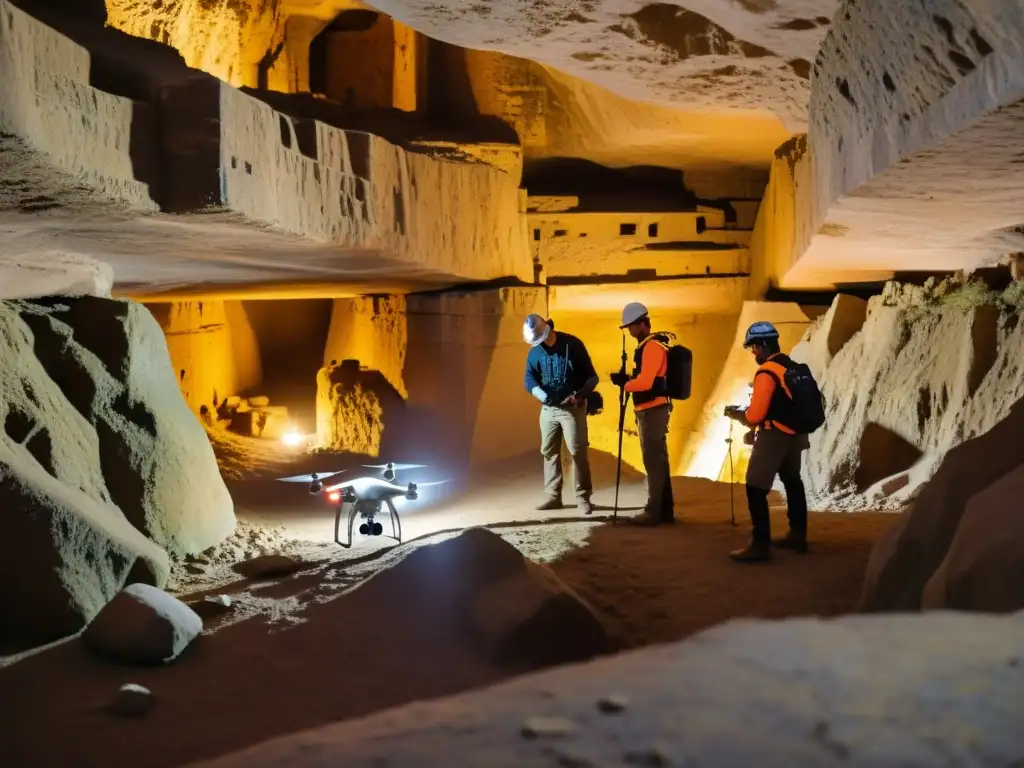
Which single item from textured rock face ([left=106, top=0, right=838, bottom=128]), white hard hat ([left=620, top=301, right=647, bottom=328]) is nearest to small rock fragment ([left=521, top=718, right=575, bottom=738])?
textured rock face ([left=106, top=0, right=838, bottom=128])

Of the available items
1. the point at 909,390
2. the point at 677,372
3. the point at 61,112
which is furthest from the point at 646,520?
the point at 61,112

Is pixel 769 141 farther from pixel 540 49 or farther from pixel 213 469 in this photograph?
pixel 213 469

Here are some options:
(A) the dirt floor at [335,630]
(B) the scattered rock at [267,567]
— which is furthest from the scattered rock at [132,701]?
(B) the scattered rock at [267,567]

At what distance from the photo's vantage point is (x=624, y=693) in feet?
6.88

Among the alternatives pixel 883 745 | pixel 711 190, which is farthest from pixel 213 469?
pixel 711 190

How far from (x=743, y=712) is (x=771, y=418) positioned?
3.46 metres

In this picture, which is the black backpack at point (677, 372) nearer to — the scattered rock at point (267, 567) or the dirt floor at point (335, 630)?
the dirt floor at point (335, 630)

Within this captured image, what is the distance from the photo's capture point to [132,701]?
3.49 metres

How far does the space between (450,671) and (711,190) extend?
8.84 m

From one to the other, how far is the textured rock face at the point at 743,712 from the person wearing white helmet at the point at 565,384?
4.69 meters

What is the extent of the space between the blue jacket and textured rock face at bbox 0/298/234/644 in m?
2.53

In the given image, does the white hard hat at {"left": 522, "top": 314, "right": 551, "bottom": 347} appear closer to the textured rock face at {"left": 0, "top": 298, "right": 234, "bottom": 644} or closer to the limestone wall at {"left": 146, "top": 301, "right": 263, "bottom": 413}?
the textured rock face at {"left": 0, "top": 298, "right": 234, "bottom": 644}

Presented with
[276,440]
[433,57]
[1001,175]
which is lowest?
[276,440]

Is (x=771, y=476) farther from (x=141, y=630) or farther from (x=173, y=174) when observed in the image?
(x=173, y=174)
